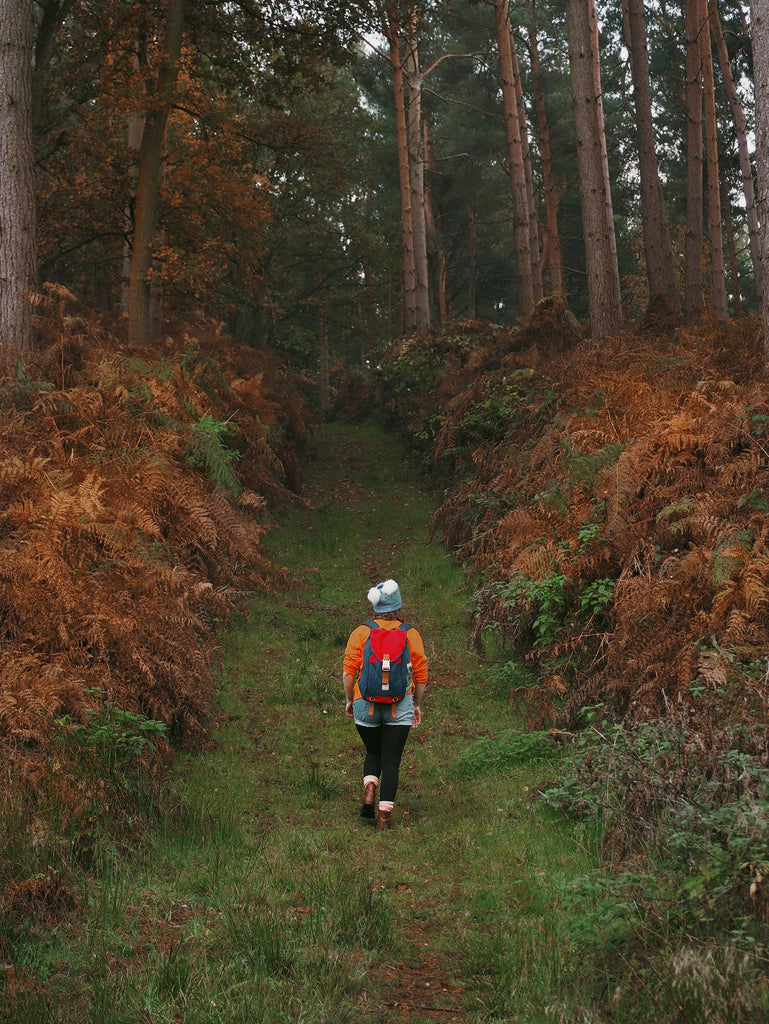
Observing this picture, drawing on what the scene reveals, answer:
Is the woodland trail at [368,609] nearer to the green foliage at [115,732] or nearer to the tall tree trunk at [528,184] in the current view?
the green foliage at [115,732]

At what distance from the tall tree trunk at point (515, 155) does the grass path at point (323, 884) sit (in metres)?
14.5

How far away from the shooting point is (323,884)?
17.1ft

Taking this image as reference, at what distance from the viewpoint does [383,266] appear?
30.1 metres

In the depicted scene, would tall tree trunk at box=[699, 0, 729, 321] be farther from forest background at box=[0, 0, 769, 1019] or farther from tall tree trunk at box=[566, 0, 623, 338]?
tall tree trunk at box=[566, 0, 623, 338]

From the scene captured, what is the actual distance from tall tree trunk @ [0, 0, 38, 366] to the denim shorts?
7202mm

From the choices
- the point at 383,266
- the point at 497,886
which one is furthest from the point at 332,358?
the point at 497,886

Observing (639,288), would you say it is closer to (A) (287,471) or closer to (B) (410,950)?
(A) (287,471)

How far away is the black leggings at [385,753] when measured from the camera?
6640 millimetres

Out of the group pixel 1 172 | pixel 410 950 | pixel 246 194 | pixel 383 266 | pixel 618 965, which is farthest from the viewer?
pixel 383 266

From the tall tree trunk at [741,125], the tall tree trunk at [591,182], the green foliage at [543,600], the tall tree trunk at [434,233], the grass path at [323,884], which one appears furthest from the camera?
the tall tree trunk at [434,233]

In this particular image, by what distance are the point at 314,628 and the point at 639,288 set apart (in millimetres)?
34830

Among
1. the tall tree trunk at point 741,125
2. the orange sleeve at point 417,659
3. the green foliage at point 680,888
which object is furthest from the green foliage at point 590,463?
the tall tree trunk at point 741,125

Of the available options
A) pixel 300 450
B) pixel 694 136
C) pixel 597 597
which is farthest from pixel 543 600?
pixel 694 136

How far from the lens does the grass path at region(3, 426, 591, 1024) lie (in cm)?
409
